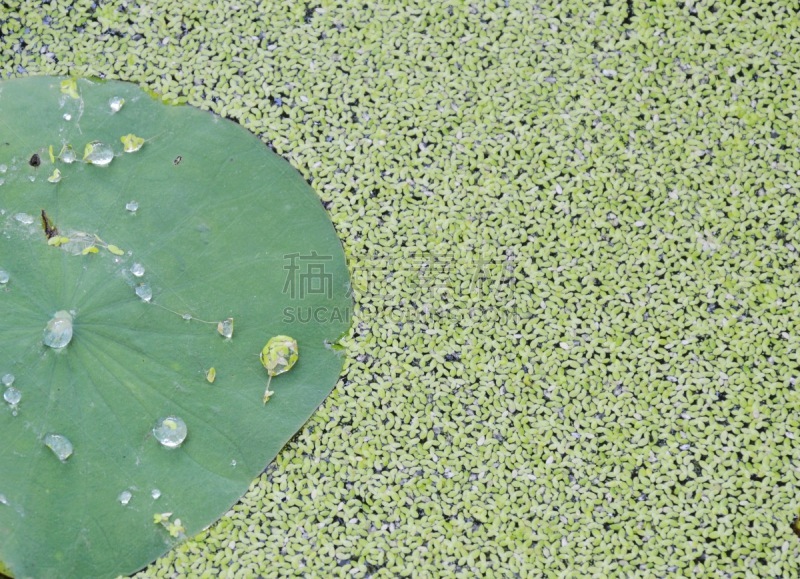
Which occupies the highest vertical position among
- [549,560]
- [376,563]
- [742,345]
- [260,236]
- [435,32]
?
[435,32]

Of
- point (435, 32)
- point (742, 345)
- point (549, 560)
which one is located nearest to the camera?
point (549, 560)

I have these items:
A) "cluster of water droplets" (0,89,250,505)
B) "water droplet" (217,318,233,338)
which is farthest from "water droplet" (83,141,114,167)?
"water droplet" (217,318,233,338)

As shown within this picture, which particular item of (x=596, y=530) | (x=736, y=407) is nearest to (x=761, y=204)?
(x=736, y=407)

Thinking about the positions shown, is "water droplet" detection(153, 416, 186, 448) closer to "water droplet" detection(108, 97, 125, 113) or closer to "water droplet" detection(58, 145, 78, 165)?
"water droplet" detection(58, 145, 78, 165)

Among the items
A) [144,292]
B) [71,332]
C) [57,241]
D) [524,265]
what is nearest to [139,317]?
[144,292]

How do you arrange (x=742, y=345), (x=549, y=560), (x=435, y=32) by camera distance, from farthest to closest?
(x=435, y=32), (x=742, y=345), (x=549, y=560)

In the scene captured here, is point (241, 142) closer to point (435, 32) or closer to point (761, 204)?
point (435, 32)
